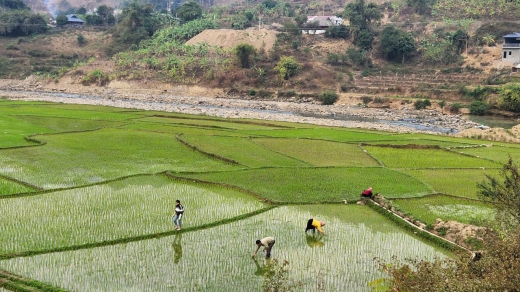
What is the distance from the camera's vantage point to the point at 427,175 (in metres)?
19.7

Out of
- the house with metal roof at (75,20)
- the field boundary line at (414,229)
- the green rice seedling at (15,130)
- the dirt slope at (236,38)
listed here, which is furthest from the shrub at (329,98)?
the house with metal roof at (75,20)

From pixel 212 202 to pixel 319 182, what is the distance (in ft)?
14.5

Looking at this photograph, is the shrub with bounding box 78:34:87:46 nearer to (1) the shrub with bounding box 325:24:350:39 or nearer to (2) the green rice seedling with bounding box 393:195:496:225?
(1) the shrub with bounding box 325:24:350:39

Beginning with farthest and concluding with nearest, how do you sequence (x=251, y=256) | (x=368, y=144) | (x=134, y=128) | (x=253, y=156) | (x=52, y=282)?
A: (x=134, y=128), (x=368, y=144), (x=253, y=156), (x=251, y=256), (x=52, y=282)

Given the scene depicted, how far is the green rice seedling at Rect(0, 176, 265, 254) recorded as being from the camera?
487 inches

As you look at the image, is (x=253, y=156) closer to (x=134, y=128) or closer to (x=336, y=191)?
(x=336, y=191)

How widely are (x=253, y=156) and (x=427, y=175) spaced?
298 inches

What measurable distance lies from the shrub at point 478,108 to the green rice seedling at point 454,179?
2418 cm

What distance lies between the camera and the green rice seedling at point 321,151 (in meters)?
21.7

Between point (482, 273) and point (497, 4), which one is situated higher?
point (497, 4)

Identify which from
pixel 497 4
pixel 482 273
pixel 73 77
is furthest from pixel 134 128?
pixel 497 4

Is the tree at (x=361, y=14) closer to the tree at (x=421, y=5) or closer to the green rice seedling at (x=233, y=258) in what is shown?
the tree at (x=421, y=5)

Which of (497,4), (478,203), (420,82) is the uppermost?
(497,4)

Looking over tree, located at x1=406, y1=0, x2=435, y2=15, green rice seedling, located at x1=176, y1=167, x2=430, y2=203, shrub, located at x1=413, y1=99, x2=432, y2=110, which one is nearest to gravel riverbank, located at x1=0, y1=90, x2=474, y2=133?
shrub, located at x1=413, y1=99, x2=432, y2=110
